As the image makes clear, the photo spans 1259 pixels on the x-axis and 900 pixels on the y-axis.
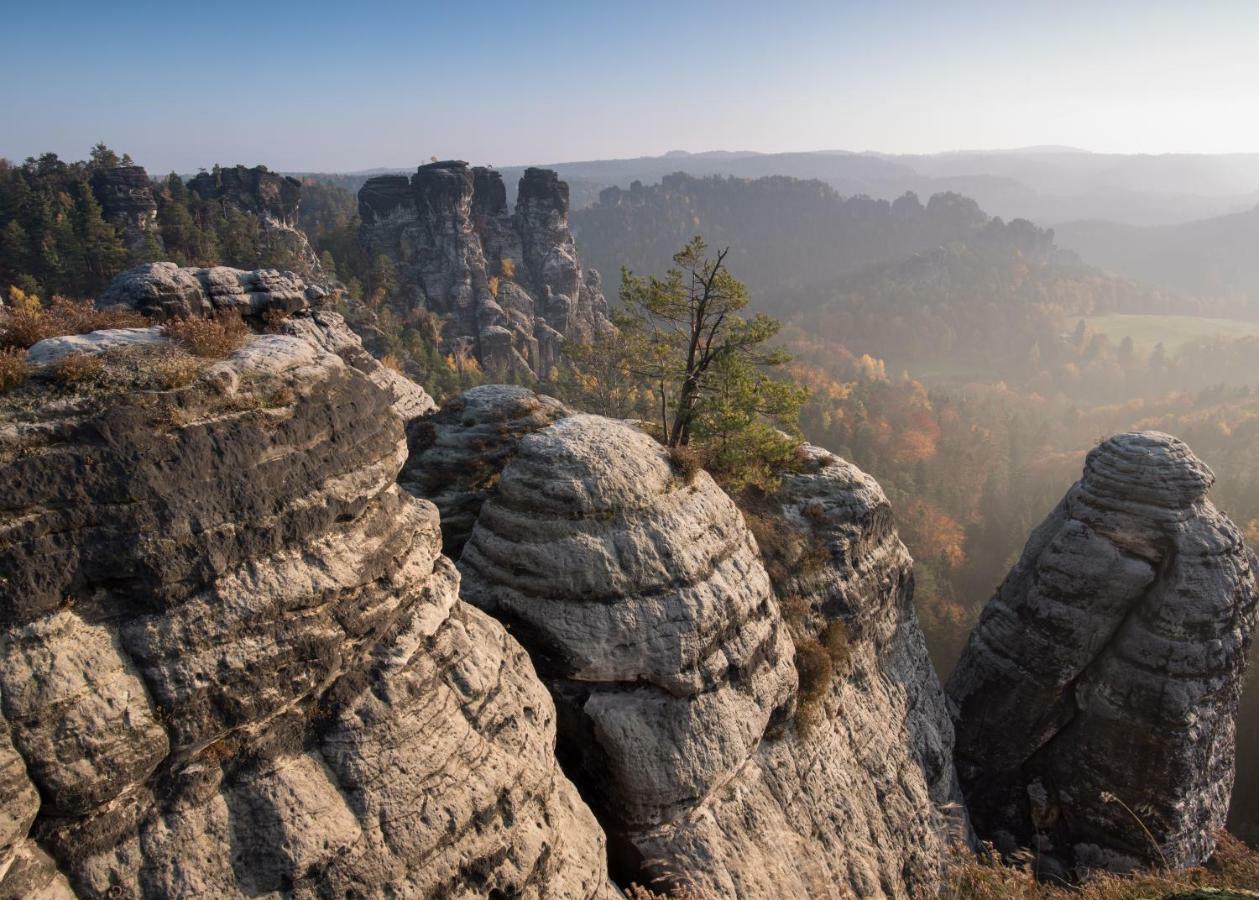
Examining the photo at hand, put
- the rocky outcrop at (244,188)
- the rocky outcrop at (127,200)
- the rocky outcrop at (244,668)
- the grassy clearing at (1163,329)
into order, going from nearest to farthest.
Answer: the rocky outcrop at (244,668) < the rocky outcrop at (127,200) < the rocky outcrop at (244,188) < the grassy clearing at (1163,329)

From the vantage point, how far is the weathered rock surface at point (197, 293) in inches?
645

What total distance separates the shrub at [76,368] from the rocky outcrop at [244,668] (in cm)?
37

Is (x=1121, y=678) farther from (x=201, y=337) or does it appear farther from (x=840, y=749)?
(x=201, y=337)

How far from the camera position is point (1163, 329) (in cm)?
16125

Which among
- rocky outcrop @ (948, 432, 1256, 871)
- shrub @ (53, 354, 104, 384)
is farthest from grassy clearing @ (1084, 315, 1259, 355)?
shrub @ (53, 354, 104, 384)

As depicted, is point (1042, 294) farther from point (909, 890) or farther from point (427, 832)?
point (427, 832)

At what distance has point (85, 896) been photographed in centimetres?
743

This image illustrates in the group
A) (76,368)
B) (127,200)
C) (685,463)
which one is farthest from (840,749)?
(127,200)

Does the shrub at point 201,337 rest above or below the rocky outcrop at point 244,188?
below

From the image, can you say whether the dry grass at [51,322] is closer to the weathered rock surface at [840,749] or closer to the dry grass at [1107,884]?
the weathered rock surface at [840,749]

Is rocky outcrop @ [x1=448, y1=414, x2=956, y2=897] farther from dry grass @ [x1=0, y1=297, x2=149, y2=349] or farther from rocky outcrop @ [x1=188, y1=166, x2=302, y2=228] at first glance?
rocky outcrop @ [x1=188, y1=166, x2=302, y2=228]

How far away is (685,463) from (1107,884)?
11674 millimetres

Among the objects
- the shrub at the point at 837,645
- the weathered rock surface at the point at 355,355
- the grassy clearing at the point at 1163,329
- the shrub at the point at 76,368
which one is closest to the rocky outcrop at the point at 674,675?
the shrub at the point at 837,645

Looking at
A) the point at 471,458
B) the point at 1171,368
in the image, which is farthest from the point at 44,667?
the point at 1171,368
